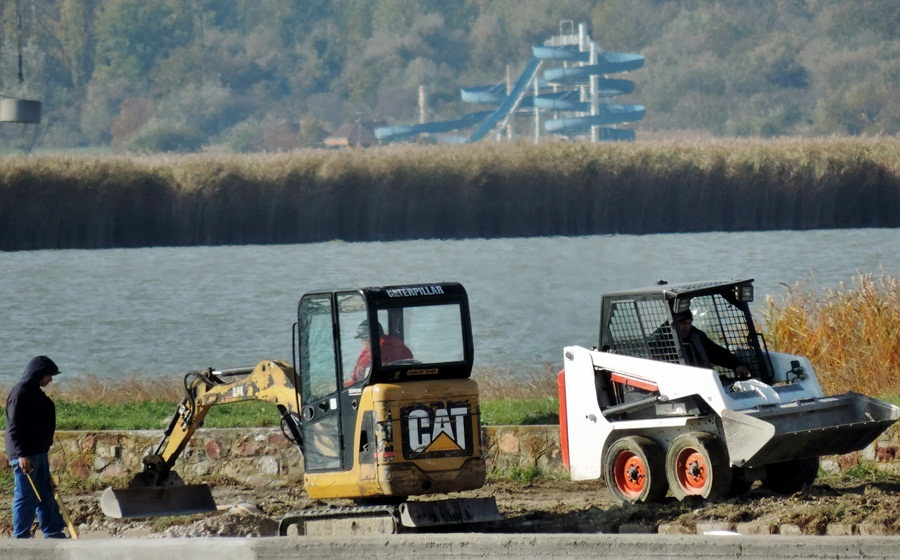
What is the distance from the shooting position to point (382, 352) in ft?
39.2

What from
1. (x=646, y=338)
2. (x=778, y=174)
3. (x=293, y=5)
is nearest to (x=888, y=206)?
(x=778, y=174)

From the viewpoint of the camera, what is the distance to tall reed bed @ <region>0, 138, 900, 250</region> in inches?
2093

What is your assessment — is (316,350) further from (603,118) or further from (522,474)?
(603,118)

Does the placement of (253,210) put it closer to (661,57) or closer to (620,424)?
(620,424)

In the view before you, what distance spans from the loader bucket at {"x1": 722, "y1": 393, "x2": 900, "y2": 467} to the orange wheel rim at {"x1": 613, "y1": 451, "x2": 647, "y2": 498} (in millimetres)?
1013

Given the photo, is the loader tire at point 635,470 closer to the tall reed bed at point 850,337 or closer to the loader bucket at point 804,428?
the loader bucket at point 804,428

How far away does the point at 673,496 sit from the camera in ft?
43.3

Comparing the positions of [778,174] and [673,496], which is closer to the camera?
[673,496]

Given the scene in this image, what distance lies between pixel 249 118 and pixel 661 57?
120ft

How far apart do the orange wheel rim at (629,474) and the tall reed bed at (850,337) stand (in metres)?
5.18

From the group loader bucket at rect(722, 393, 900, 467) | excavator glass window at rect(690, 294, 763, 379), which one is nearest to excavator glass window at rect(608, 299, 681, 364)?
excavator glass window at rect(690, 294, 763, 379)

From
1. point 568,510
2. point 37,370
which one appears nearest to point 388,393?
point 568,510

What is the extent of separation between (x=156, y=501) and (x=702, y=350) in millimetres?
5180

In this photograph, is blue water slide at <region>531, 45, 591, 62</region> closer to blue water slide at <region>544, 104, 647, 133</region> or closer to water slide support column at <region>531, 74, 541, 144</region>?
water slide support column at <region>531, 74, 541, 144</region>
